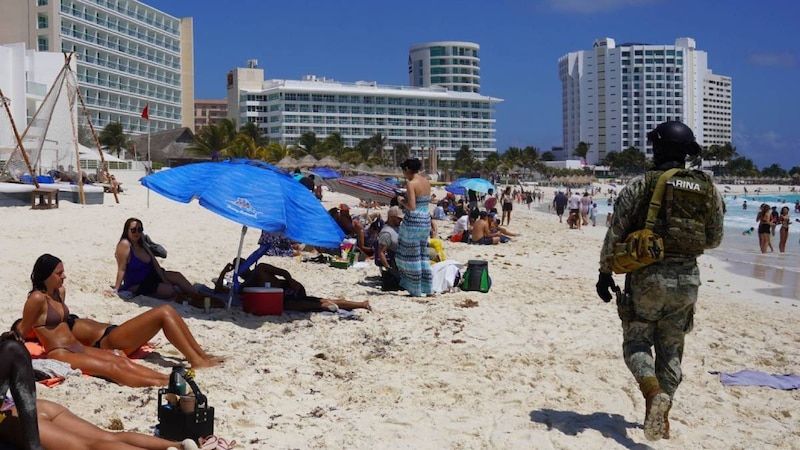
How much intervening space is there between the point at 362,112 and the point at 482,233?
10190 centimetres

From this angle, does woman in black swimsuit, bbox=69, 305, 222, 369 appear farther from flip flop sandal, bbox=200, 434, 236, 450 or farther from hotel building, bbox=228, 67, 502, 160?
hotel building, bbox=228, 67, 502, 160

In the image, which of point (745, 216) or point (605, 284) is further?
point (745, 216)

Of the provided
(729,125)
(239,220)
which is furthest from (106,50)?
(729,125)

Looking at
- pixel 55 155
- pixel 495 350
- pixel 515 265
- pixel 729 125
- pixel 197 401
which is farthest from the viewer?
pixel 729 125

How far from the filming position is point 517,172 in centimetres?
12512

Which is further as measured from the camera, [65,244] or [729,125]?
[729,125]

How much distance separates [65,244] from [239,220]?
556 centimetres

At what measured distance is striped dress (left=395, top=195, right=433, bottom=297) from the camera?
29.8 feet

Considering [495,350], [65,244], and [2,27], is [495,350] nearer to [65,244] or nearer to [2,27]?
[65,244]

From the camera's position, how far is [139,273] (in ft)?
26.0

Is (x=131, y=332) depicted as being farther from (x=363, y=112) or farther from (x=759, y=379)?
(x=363, y=112)

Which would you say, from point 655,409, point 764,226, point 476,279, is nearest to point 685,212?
point 655,409

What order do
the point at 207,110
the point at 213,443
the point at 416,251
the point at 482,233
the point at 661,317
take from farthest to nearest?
the point at 207,110, the point at 482,233, the point at 416,251, the point at 661,317, the point at 213,443

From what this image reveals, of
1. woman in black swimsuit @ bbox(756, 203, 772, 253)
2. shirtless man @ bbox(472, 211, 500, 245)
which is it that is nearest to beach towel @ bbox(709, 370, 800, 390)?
shirtless man @ bbox(472, 211, 500, 245)
